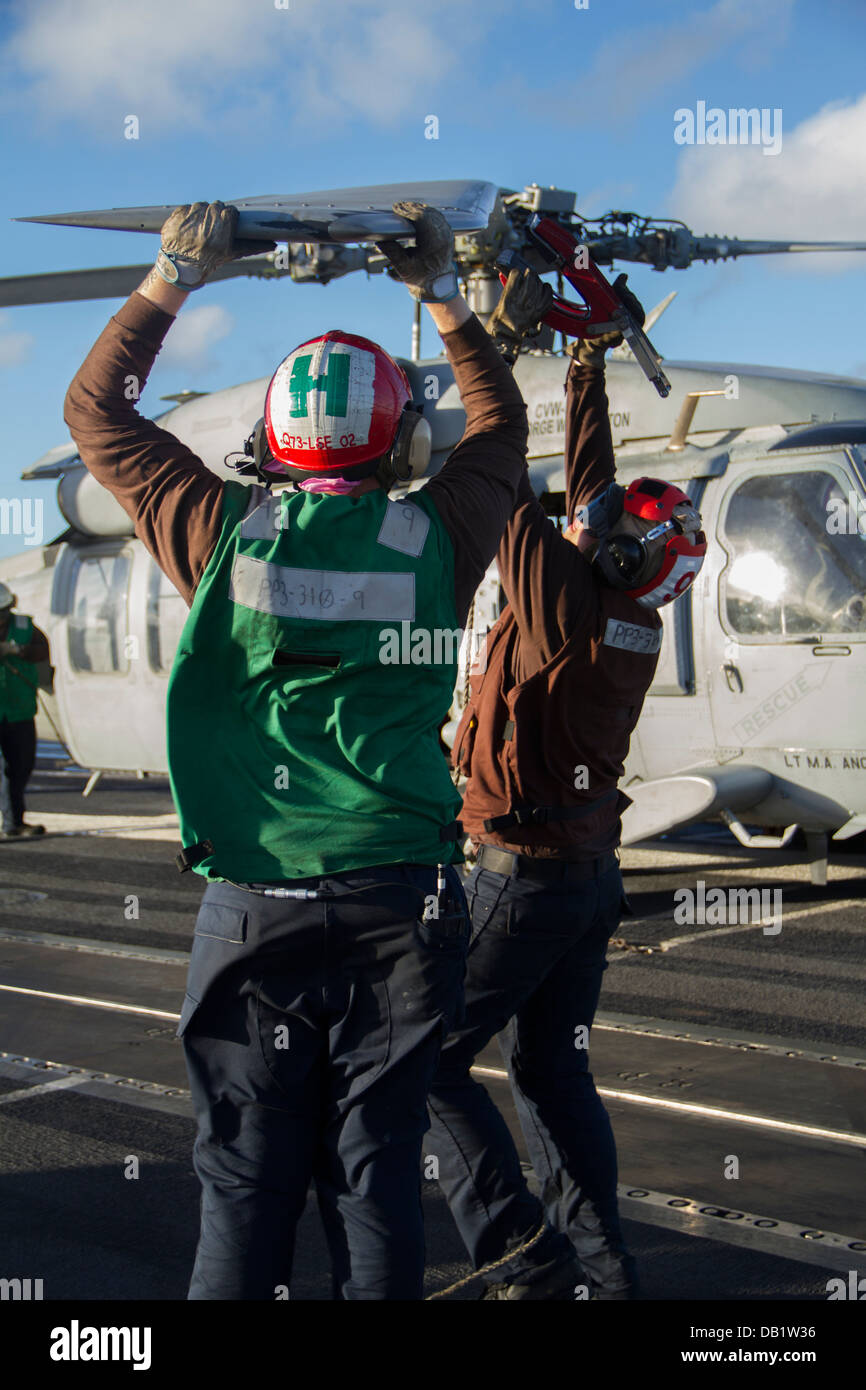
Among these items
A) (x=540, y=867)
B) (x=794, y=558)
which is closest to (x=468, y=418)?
(x=540, y=867)

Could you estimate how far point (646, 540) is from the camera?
3.40 meters

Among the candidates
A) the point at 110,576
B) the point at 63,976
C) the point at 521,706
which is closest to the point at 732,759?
the point at 63,976

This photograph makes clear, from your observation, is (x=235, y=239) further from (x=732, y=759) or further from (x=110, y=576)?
(x=110, y=576)

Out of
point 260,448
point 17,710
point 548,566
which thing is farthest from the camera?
point 17,710

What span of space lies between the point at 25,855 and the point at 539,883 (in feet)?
28.9

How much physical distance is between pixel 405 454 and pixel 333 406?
0.58 ft

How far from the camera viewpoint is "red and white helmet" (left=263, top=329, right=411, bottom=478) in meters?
2.52

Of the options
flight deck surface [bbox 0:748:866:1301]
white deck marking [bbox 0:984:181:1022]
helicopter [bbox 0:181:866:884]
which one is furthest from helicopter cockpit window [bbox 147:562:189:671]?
white deck marking [bbox 0:984:181:1022]

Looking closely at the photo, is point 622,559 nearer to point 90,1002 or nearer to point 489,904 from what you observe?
point 489,904

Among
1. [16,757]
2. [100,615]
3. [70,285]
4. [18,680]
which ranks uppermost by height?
[70,285]

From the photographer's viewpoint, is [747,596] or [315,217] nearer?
[315,217]

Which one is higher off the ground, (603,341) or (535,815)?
(603,341)

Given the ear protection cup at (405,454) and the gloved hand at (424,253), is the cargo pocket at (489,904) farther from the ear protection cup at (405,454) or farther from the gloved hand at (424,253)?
the gloved hand at (424,253)

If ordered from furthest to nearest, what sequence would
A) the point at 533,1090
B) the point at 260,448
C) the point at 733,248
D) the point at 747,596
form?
the point at 733,248
the point at 747,596
the point at 533,1090
the point at 260,448
